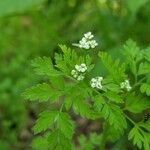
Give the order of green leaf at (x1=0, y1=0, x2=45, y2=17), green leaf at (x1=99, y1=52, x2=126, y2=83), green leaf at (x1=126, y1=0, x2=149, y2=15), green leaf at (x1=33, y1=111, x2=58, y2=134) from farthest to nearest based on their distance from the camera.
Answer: green leaf at (x1=0, y1=0, x2=45, y2=17)
green leaf at (x1=126, y1=0, x2=149, y2=15)
green leaf at (x1=99, y1=52, x2=126, y2=83)
green leaf at (x1=33, y1=111, x2=58, y2=134)

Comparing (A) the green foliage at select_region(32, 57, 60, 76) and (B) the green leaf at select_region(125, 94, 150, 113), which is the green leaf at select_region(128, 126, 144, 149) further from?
(A) the green foliage at select_region(32, 57, 60, 76)

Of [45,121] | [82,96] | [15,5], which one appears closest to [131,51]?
[82,96]

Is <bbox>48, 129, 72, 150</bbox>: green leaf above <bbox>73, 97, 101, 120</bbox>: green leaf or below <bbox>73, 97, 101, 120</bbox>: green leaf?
below

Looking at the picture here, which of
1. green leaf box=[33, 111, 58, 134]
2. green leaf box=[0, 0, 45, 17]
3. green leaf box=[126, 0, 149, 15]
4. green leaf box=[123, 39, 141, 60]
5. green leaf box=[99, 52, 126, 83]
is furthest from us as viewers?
green leaf box=[0, 0, 45, 17]

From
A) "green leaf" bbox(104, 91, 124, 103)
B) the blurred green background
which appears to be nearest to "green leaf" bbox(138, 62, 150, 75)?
"green leaf" bbox(104, 91, 124, 103)

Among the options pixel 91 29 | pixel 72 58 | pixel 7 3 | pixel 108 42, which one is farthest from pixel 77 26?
pixel 72 58

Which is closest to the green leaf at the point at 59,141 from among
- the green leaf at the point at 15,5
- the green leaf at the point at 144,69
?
the green leaf at the point at 144,69
